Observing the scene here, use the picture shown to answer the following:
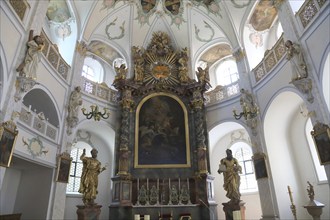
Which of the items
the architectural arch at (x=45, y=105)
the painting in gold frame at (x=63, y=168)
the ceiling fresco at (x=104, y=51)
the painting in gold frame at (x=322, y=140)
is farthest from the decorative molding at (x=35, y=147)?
the painting in gold frame at (x=322, y=140)

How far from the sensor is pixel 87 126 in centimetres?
1467

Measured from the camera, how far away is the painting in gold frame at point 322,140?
7.67 m

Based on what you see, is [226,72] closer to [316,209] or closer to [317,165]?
[317,165]

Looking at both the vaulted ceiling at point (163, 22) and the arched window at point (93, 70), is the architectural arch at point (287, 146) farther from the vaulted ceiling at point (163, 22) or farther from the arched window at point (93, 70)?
the arched window at point (93, 70)

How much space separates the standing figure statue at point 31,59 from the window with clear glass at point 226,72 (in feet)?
36.5

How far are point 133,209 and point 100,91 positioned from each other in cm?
672

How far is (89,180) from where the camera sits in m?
9.50

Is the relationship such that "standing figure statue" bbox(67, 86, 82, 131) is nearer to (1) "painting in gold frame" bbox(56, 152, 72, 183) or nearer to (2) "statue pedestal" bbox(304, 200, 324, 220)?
(1) "painting in gold frame" bbox(56, 152, 72, 183)

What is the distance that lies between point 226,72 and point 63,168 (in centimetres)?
1140

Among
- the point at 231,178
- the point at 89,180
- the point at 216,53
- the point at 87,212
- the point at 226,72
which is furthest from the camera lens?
the point at 216,53

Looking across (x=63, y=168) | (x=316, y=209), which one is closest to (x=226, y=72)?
(x=316, y=209)

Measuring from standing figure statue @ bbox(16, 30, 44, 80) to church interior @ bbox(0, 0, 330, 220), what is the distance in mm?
42

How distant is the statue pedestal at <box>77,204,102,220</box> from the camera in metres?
8.79

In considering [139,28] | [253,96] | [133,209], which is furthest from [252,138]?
[139,28]
